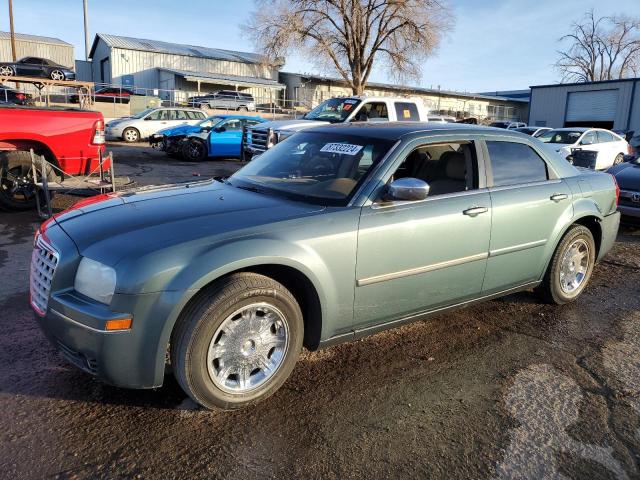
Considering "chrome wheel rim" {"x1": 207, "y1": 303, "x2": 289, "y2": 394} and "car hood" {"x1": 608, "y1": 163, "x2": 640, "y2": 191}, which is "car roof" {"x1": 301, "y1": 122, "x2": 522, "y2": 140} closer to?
"chrome wheel rim" {"x1": 207, "y1": 303, "x2": 289, "y2": 394}

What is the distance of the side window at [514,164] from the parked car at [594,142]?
11.4 metres

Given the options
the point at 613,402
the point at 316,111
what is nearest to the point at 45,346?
the point at 613,402

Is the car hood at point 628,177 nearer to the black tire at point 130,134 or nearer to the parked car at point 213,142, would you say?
the parked car at point 213,142

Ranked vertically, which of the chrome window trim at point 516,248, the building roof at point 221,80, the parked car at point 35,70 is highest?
the building roof at point 221,80

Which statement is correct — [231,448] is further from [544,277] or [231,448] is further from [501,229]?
[544,277]

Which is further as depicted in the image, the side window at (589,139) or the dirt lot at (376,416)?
the side window at (589,139)

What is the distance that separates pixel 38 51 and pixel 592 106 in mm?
46313

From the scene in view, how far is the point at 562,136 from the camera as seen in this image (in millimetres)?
15648

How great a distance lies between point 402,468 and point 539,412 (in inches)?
40.9

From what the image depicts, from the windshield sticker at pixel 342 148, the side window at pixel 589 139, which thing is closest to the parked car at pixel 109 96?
the side window at pixel 589 139

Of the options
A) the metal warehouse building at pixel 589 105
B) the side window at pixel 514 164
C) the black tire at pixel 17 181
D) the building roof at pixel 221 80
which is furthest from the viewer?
the building roof at pixel 221 80

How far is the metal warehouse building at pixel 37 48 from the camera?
44.9 meters

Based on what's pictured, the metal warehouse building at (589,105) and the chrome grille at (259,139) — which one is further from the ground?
the metal warehouse building at (589,105)

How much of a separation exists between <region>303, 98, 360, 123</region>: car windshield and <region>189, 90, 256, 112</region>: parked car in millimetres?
22471
